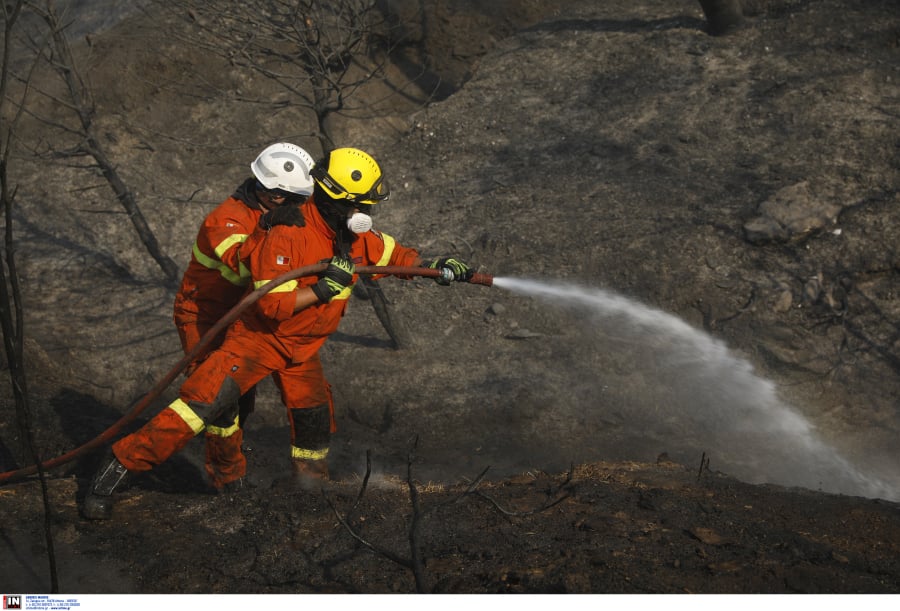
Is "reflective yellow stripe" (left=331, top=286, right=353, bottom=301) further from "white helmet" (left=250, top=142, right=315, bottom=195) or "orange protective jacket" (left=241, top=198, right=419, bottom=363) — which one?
"white helmet" (left=250, top=142, right=315, bottom=195)

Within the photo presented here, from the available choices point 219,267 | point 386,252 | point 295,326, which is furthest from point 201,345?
point 386,252

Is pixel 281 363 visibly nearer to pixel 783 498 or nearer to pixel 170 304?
pixel 783 498

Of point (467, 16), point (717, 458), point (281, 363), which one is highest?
point (467, 16)

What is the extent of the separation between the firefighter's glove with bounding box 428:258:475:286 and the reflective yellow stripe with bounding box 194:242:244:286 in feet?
4.27

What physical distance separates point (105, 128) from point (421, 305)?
610 cm

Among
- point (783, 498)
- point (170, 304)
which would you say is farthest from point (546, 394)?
point (170, 304)

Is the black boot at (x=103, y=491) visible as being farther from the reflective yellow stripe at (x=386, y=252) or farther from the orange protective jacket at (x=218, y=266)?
the reflective yellow stripe at (x=386, y=252)

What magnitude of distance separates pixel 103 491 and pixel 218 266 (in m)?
1.63

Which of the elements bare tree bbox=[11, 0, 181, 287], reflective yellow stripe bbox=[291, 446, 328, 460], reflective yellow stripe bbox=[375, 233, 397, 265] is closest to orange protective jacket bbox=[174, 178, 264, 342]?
reflective yellow stripe bbox=[375, 233, 397, 265]

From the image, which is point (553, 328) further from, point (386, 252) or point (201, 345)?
point (201, 345)

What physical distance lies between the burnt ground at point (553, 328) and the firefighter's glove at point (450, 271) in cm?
142

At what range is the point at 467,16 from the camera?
44.6 ft

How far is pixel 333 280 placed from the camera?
15.6 ft

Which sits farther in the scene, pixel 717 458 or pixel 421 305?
pixel 421 305
